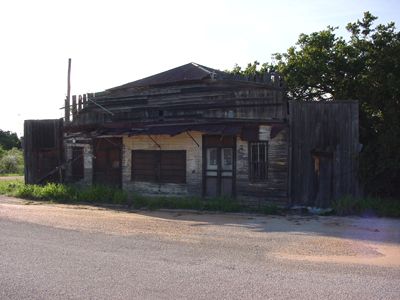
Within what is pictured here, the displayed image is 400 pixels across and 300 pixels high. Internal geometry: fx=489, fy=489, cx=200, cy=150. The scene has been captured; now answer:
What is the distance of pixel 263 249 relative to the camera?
905 cm

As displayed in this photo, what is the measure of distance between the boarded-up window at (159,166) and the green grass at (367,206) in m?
6.62

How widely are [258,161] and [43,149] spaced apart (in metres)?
10.7

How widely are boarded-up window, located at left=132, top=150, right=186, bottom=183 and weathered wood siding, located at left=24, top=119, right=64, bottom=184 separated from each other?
14.4 ft

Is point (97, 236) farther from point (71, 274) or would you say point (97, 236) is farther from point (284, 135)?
point (284, 135)

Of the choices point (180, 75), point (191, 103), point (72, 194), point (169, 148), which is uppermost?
point (180, 75)

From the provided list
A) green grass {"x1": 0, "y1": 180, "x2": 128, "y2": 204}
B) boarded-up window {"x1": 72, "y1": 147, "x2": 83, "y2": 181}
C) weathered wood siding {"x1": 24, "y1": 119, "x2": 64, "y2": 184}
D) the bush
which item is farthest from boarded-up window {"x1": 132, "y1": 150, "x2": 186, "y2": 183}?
the bush

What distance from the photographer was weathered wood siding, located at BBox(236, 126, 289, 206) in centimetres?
1745

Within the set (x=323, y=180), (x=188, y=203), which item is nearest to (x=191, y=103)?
(x=188, y=203)

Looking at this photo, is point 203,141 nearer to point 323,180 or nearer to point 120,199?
point 120,199

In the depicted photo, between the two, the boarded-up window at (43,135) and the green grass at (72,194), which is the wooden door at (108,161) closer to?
the green grass at (72,194)

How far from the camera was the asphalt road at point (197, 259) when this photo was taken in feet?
20.7

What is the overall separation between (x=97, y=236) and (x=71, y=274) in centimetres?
330

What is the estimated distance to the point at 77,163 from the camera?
74.3 ft

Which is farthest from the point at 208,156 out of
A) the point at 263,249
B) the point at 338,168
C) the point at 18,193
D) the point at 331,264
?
the point at 331,264
